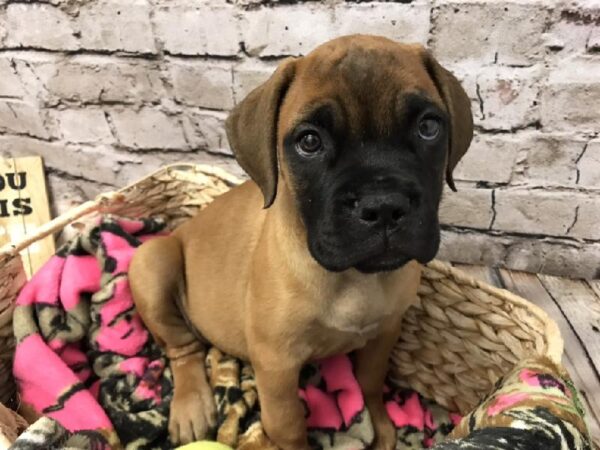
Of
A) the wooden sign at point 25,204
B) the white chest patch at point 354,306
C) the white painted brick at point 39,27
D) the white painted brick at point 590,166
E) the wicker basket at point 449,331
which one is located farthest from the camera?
the wooden sign at point 25,204

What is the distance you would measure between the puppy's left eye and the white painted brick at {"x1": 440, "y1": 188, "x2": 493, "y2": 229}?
111cm

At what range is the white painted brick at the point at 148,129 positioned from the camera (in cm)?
278

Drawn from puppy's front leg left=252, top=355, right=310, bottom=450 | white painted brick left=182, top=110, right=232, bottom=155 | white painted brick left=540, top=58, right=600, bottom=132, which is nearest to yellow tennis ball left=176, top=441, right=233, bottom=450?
puppy's front leg left=252, top=355, right=310, bottom=450

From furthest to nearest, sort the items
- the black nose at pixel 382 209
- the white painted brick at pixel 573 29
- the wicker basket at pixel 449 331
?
the white painted brick at pixel 573 29
the wicker basket at pixel 449 331
the black nose at pixel 382 209

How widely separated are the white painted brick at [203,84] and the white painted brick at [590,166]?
57.0 inches

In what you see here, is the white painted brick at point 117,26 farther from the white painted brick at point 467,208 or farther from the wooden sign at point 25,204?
the white painted brick at point 467,208

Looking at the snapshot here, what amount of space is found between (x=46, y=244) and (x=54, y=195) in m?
0.35

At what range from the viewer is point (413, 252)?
4.75 feet

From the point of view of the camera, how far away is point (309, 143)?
1.52 metres

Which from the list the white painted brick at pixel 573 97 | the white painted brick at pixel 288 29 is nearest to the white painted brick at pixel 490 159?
the white painted brick at pixel 573 97

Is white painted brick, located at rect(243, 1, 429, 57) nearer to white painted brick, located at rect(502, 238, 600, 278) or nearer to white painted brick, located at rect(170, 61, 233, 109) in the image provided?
white painted brick, located at rect(170, 61, 233, 109)

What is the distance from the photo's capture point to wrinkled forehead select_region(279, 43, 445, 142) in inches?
57.8

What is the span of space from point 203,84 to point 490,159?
48.3 inches

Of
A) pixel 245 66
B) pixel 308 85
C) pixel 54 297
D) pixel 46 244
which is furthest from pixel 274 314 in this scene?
pixel 46 244
